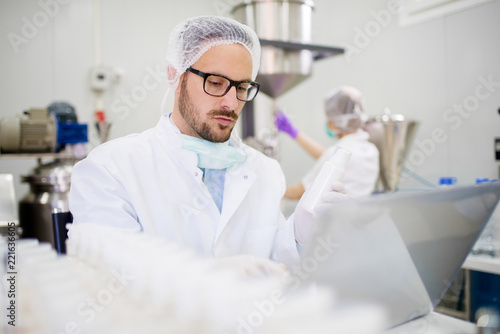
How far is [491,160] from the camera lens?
203 centimetres

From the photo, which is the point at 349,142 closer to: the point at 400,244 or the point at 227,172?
the point at 227,172

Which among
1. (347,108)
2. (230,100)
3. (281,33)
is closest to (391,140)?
(347,108)

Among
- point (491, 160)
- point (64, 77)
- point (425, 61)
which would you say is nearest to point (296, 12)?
point (425, 61)

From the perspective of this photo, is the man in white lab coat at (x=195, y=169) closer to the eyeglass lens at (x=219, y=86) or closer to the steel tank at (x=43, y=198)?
the eyeglass lens at (x=219, y=86)

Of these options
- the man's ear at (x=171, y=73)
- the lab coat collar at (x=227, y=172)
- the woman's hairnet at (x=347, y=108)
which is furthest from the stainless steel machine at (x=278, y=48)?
the man's ear at (x=171, y=73)

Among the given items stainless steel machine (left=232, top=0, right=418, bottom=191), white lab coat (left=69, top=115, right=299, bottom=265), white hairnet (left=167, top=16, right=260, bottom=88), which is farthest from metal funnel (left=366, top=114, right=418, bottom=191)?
white hairnet (left=167, top=16, right=260, bottom=88)

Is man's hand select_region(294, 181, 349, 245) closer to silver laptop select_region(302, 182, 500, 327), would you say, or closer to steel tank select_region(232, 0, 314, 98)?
silver laptop select_region(302, 182, 500, 327)

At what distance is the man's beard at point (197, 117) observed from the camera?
36.4 inches

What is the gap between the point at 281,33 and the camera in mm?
1748

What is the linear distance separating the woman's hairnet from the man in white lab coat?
1183 mm

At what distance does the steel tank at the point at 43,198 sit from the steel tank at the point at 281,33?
1078 millimetres

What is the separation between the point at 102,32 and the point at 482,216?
2.39 meters

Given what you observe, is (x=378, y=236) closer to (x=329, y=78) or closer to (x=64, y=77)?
(x=64, y=77)

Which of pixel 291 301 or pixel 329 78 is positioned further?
pixel 329 78
